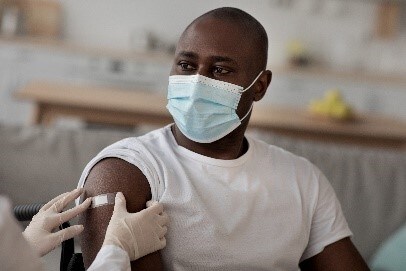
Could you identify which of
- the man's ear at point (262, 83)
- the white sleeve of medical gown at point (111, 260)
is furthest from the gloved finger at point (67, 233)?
the man's ear at point (262, 83)

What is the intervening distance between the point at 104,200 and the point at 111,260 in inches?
8.8

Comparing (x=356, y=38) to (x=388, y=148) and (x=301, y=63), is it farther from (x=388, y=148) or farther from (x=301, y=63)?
(x=388, y=148)

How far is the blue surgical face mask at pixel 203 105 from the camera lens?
1749 millimetres

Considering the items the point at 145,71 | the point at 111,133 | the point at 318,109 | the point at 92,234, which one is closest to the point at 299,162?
the point at 92,234

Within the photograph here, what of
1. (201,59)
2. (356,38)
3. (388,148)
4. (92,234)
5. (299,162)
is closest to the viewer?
(92,234)

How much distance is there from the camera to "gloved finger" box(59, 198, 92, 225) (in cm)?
154

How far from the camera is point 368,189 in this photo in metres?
2.56

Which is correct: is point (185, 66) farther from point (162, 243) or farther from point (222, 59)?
point (162, 243)

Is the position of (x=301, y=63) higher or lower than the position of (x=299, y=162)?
lower

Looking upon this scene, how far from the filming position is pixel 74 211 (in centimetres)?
154

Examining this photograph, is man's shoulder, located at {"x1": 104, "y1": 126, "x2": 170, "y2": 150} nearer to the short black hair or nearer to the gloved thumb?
the gloved thumb

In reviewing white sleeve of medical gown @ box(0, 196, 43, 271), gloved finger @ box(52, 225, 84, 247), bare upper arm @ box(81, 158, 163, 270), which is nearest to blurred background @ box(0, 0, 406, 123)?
bare upper arm @ box(81, 158, 163, 270)

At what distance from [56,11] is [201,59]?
4.05 m

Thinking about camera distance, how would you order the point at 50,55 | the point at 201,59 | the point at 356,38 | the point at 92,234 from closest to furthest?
the point at 92,234
the point at 201,59
the point at 50,55
the point at 356,38
